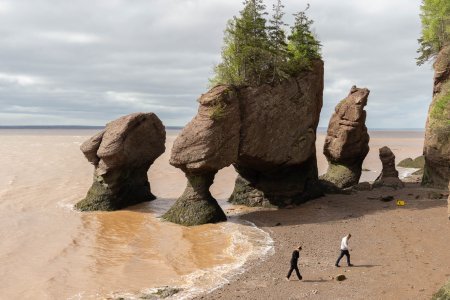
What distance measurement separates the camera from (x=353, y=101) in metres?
46.1

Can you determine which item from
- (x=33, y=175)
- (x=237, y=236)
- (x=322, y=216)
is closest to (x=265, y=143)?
(x=322, y=216)

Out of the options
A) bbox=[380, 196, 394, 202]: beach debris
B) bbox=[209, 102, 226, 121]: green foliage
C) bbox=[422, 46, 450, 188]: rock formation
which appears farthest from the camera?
bbox=[422, 46, 450, 188]: rock formation

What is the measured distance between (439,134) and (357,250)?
21008 mm

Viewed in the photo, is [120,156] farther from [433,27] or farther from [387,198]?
[433,27]

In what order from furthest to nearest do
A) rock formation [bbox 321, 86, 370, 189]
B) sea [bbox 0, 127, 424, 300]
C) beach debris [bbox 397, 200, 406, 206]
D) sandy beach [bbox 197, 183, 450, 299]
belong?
rock formation [bbox 321, 86, 370, 189]
beach debris [bbox 397, 200, 406, 206]
sea [bbox 0, 127, 424, 300]
sandy beach [bbox 197, 183, 450, 299]

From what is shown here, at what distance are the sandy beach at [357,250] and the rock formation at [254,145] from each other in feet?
10.1

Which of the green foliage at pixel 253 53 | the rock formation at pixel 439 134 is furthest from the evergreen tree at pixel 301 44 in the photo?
the rock formation at pixel 439 134

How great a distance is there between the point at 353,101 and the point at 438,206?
47.5ft

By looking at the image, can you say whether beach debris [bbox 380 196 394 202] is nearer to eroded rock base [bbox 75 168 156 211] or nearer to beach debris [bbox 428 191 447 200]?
beach debris [bbox 428 191 447 200]

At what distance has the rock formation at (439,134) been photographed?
1610 inches

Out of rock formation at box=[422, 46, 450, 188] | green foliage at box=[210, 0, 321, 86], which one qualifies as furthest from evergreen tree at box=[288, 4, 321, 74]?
rock formation at box=[422, 46, 450, 188]

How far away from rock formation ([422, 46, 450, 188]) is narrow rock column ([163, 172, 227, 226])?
852 inches

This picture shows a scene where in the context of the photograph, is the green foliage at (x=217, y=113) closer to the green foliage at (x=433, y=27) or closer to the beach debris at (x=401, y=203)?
the beach debris at (x=401, y=203)

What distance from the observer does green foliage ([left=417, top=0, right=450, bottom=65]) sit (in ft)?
160
